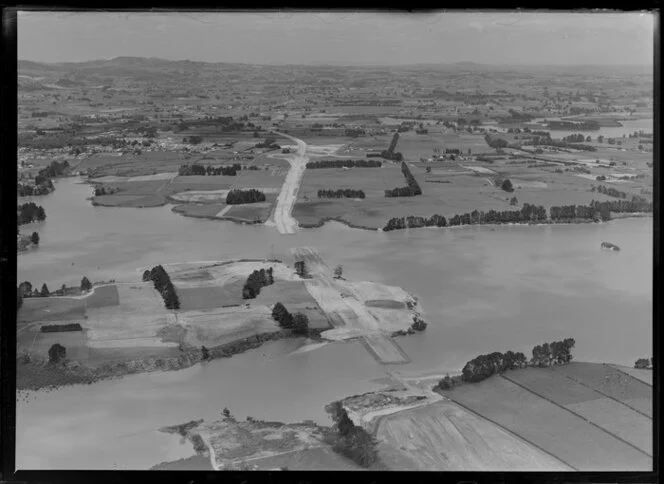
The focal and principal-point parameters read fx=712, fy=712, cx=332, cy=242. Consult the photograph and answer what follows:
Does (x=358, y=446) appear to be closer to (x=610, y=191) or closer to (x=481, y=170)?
(x=481, y=170)

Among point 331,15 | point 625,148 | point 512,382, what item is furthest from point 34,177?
point 625,148

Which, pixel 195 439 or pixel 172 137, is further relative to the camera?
pixel 172 137

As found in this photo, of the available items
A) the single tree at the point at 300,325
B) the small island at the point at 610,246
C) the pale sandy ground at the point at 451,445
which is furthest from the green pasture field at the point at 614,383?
the single tree at the point at 300,325

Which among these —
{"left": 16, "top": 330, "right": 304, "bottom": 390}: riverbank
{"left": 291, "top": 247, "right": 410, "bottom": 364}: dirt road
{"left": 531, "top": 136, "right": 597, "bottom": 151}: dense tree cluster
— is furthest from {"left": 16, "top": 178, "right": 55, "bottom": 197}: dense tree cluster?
{"left": 531, "top": 136, "right": 597, "bottom": 151}: dense tree cluster

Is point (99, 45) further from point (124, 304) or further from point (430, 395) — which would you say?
point (430, 395)

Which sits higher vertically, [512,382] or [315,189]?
[315,189]

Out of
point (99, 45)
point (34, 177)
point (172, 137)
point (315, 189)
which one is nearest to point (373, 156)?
point (315, 189)

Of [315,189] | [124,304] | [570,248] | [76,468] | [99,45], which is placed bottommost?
[76,468]
